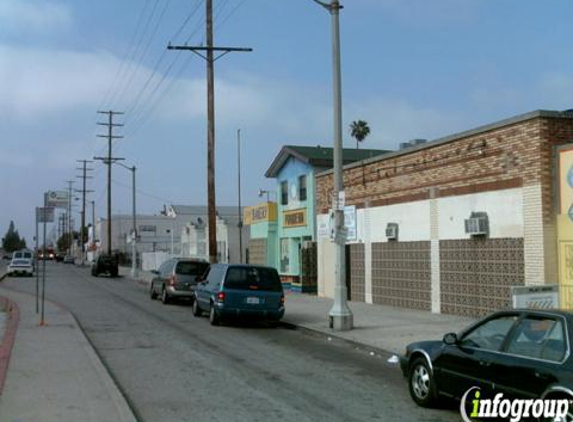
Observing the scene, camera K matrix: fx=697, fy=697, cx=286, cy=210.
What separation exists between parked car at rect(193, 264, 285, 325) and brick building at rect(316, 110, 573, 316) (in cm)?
485

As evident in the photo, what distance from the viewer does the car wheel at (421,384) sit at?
27.5ft

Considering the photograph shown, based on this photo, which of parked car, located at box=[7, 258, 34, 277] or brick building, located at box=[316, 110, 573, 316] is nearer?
brick building, located at box=[316, 110, 573, 316]

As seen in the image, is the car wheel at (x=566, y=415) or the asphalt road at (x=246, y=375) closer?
the car wheel at (x=566, y=415)

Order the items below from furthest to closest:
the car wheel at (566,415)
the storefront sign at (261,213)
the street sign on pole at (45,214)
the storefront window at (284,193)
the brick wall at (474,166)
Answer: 1. the storefront sign at (261,213)
2. the storefront window at (284,193)
3. the street sign on pole at (45,214)
4. the brick wall at (474,166)
5. the car wheel at (566,415)

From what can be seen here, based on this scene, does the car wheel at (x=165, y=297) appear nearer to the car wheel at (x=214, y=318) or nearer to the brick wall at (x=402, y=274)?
the brick wall at (x=402, y=274)

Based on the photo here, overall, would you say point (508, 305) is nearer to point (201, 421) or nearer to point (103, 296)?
point (201, 421)

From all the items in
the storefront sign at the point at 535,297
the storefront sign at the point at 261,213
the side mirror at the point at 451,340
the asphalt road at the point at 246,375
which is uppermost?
the storefront sign at the point at 261,213

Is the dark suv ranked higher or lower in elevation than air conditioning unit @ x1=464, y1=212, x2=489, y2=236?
lower

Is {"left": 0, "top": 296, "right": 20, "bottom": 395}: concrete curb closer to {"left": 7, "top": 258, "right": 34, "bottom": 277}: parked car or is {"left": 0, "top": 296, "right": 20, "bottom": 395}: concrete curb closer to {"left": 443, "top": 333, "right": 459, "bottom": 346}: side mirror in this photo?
{"left": 443, "top": 333, "right": 459, "bottom": 346}: side mirror

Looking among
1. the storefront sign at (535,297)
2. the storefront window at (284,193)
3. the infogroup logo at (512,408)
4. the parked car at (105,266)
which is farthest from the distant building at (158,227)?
the infogroup logo at (512,408)

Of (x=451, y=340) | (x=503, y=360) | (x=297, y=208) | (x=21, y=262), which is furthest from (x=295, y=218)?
(x=21, y=262)

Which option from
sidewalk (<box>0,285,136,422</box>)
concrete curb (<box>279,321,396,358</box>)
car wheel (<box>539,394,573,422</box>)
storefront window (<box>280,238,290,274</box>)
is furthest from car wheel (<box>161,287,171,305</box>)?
car wheel (<box>539,394,573,422</box>)

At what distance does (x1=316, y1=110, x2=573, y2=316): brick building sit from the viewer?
52.4 feet

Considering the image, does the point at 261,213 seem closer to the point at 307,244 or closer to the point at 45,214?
Answer: the point at 307,244
